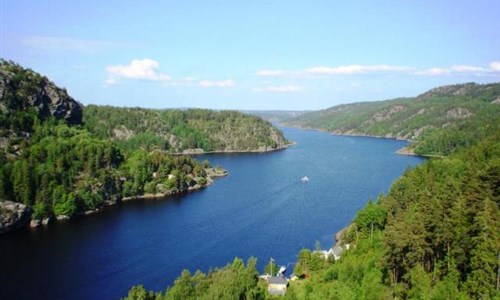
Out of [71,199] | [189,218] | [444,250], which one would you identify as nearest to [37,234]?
[71,199]

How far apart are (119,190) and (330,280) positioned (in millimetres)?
54866

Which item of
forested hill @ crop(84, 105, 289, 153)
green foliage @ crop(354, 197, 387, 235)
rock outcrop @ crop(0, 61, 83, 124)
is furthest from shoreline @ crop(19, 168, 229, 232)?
forested hill @ crop(84, 105, 289, 153)

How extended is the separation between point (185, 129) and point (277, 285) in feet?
462

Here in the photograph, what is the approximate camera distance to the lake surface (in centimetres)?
4528

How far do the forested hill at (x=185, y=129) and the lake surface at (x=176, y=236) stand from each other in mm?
66895

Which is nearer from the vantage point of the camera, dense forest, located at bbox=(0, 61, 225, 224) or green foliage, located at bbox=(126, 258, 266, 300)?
green foliage, located at bbox=(126, 258, 266, 300)

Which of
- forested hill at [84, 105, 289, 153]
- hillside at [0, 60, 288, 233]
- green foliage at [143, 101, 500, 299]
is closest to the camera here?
green foliage at [143, 101, 500, 299]

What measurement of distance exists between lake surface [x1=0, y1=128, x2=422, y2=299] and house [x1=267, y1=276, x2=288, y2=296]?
9.08m

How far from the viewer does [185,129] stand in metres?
176

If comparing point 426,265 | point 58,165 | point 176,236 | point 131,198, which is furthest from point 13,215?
point 426,265

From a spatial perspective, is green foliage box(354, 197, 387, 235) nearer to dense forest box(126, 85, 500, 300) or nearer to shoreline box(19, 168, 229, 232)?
dense forest box(126, 85, 500, 300)

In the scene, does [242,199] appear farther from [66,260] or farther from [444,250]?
[444,250]

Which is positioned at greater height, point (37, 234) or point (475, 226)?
point (475, 226)

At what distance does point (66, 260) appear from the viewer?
49.8 m
